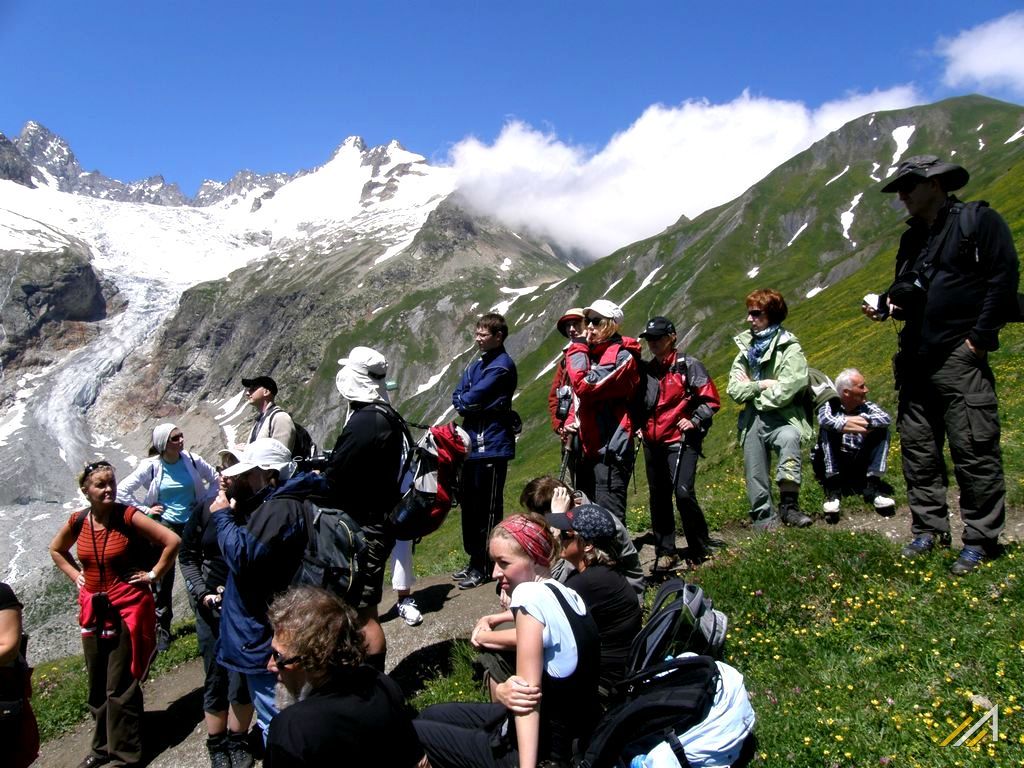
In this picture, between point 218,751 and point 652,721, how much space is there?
4.77 metres

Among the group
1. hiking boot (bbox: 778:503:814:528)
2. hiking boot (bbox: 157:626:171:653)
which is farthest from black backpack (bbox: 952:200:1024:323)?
hiking boot (bbox: 157:626:171:653)

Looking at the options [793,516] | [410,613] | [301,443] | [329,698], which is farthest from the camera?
[793,516]

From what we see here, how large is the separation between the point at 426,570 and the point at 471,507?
180 inches

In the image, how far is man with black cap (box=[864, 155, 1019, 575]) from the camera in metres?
6.66

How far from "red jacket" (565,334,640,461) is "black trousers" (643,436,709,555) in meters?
0.60

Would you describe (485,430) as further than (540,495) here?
Answer: Yes

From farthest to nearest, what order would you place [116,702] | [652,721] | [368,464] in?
[116,702] < [368,464] < [652,721]

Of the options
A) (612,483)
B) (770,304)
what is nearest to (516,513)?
(612,483)

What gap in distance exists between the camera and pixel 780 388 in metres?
9.27

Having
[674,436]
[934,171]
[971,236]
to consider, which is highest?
[934,171]

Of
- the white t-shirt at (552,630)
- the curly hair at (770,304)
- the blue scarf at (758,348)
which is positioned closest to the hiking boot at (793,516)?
the blue scarf at (758,348)

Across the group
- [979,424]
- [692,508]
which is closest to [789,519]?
[692,508]

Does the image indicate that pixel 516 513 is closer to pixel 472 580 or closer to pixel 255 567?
pixel 255 567

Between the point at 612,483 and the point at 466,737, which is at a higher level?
the point at 612,483
